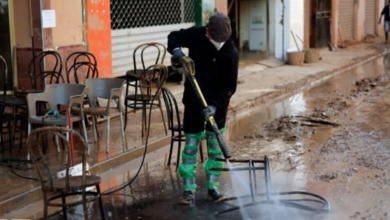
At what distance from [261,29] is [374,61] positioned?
4562 mm

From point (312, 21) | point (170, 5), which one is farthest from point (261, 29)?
point (170, 5)

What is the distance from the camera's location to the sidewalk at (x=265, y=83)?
855cm

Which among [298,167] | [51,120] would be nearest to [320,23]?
[298,167]

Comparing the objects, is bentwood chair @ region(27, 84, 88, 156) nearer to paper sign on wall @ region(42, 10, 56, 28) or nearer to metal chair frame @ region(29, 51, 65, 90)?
metal chair frame @ region(29, 51, 65, 90)

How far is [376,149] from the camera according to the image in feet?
28.8

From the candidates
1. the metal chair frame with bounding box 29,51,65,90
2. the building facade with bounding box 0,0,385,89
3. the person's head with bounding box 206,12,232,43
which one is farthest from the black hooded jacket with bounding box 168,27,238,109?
the building facade with bounding box 0,0,385,89

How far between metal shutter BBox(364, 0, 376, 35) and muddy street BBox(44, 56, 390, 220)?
56.8 ft

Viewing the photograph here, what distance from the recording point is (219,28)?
6.13 metres

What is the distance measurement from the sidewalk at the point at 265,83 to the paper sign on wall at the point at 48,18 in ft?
5.70

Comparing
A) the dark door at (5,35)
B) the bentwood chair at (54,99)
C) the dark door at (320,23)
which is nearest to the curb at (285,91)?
the dark door at (320,23)

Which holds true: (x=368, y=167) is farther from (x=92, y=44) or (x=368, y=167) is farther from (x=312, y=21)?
(x=312, y=21)

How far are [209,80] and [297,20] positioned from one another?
14.2 meters

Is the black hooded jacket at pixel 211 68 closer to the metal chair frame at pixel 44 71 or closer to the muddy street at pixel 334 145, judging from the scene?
the muddy street at pixel 334 145

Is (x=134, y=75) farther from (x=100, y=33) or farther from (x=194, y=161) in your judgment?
(x=194, y=161)
